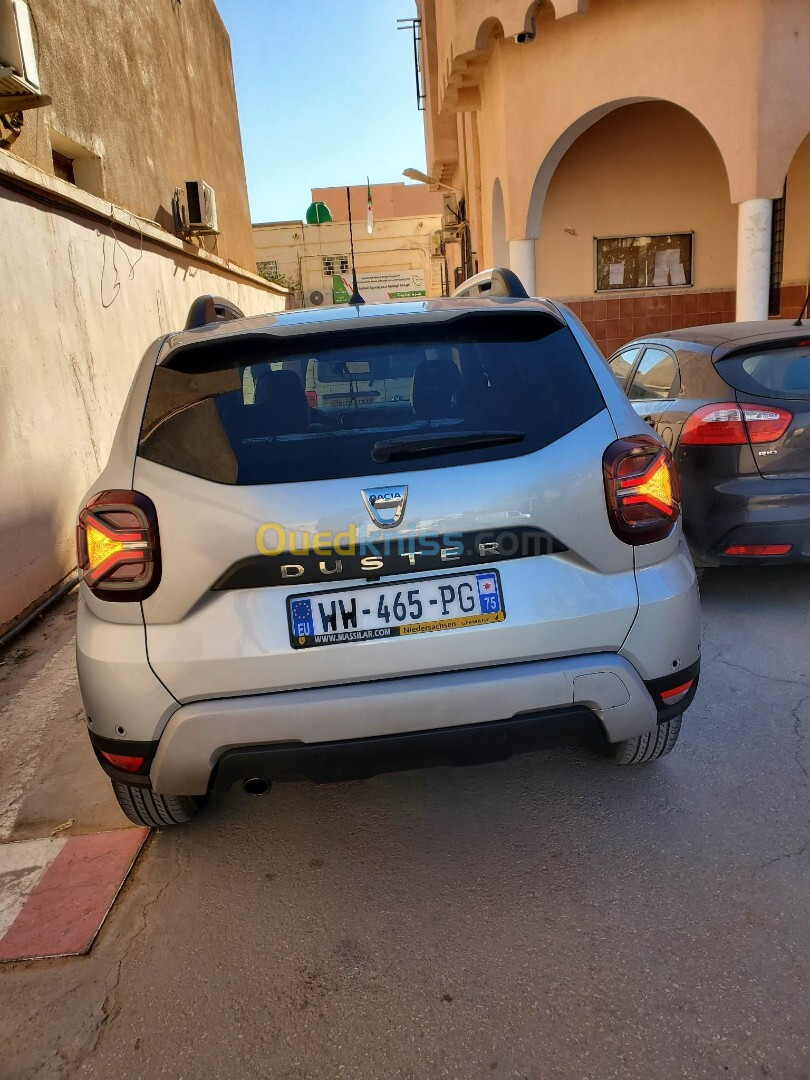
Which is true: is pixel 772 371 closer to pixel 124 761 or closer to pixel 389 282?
pixel 124 761

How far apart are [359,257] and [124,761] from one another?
103ft

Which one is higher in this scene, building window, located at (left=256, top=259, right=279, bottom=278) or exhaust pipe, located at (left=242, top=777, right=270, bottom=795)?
building window, located at (left=256, top=259, right=279, bottom=278)

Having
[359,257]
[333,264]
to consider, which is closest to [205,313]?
[359,257]

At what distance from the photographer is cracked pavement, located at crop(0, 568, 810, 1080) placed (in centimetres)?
183

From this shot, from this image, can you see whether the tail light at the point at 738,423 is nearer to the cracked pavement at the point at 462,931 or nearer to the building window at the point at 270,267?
the cracked pavement at the point at 462,931

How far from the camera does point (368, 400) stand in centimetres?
242

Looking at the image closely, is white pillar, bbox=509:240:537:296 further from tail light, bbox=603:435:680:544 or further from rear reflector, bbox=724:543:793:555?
tail light, bbox=603:435:680:544

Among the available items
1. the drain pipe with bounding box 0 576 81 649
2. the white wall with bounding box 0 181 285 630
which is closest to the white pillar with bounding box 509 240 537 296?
the white wall with bounding box 0 181 285 630

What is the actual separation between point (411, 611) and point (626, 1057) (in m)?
1.13

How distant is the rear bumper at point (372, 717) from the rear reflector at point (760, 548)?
7.92 ft

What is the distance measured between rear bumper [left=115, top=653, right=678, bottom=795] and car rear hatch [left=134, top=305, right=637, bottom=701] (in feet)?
0.14

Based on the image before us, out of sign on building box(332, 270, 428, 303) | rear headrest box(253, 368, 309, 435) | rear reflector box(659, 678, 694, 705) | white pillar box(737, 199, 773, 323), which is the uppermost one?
sign on building box(332, 270, 428, 303)

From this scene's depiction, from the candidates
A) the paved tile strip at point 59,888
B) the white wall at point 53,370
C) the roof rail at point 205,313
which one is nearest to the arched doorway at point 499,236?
the white wall at point 53,370

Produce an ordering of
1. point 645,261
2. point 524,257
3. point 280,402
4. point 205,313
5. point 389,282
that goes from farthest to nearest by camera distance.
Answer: point 389,282 < point 645,261 < point 524,257 < point 205,313 < point 280,402
